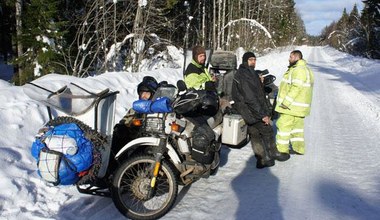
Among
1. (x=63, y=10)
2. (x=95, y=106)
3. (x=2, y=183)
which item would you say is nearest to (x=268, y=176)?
(x=95, y=106)

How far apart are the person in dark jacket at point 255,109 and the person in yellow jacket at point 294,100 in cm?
32

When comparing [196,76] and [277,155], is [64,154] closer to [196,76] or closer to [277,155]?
[196,76]

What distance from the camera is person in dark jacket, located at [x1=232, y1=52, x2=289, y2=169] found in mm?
5598

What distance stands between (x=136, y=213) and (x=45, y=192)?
4.29 ft

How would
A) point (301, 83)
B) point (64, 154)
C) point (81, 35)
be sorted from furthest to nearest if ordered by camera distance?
1. point (81, 35)
2. point (301, 83)
3. point (64, 154)

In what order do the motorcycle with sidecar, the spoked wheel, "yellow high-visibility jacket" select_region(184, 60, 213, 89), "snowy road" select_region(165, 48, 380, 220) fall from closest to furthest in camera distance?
the motorcycle with sidecar, the spoked wheel, "snowy road" select_region(165, 48, 380, 220), "yellow high-visibility jacket" select_region(184, 60, 213, 89)

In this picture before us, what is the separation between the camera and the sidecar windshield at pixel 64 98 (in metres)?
3.42

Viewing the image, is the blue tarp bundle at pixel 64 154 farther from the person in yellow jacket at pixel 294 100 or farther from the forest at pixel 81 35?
the forest at pixel 81 35

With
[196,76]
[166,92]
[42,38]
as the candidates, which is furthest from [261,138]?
[42,38]

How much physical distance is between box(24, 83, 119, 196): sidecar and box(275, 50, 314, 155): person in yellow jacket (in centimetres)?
330

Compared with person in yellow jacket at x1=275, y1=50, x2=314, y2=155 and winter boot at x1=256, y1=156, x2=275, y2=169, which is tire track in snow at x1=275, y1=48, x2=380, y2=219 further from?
person in yellow jacket at x1=275, y1=50, x2=314, y2=155

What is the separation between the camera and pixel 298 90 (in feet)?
19.1

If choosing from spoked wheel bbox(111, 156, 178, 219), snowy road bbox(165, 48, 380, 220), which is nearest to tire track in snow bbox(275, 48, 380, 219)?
snowy road bbox(165, 48, 380, 220)

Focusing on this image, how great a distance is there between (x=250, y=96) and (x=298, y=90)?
2.91 ft
